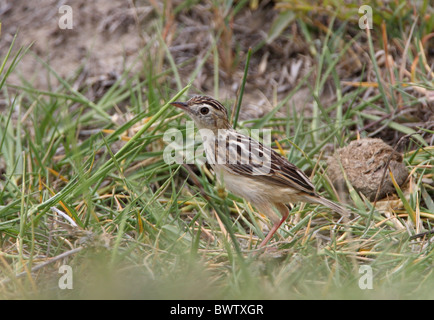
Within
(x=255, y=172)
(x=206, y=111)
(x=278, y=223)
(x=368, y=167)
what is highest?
(x=206, y=111)

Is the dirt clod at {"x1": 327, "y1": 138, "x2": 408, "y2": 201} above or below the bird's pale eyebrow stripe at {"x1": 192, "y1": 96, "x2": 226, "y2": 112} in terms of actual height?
below

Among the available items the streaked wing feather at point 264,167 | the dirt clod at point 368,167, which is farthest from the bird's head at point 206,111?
the dirt clod at point 368,167

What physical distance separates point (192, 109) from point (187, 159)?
0.95 meters

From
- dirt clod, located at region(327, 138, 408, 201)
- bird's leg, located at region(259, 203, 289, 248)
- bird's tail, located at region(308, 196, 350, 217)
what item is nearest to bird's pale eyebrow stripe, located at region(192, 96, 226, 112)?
bird's leg, located at region(259, 203, 289, 248)

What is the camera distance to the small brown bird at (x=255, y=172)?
4.97m

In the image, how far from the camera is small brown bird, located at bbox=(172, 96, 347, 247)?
497cm

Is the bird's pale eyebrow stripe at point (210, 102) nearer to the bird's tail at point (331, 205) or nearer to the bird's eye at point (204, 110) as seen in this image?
the bird's eye at point (204, 110)

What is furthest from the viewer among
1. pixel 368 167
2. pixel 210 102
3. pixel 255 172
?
pixel 368 167

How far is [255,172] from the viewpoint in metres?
5.04

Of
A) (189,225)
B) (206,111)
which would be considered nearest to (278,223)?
(189,225)

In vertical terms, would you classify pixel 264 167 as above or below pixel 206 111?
below

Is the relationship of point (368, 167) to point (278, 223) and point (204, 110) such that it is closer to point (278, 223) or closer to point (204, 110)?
point (278, 223)

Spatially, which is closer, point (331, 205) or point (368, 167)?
point (331, 205)

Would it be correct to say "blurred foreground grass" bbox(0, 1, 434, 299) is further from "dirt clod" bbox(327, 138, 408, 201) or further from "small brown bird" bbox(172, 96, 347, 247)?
"small brown bird" bbox(172, 96, 347, 247)
